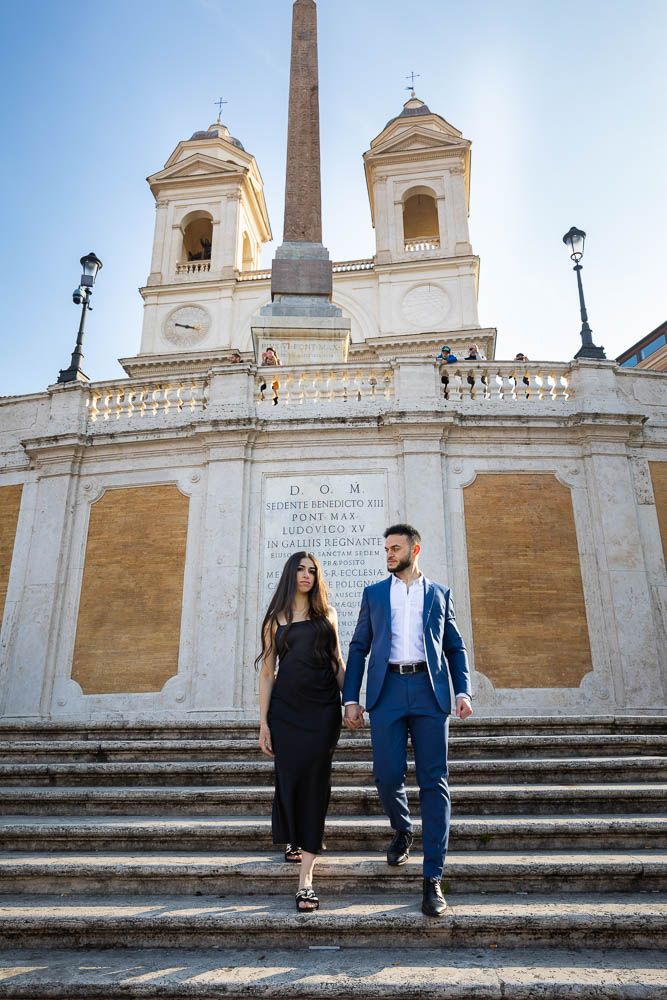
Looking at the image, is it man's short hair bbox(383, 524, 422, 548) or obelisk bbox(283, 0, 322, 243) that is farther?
obelisk bbox(283, 0, 322, 243)

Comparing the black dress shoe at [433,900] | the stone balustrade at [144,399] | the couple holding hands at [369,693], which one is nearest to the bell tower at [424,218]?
the stone balustrade at [144,399]

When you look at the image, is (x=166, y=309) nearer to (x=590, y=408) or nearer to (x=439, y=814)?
(x=590, y=408)

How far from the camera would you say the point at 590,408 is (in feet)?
36.6

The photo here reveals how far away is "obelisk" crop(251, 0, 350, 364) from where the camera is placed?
14.1m

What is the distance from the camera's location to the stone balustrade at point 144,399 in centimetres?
1183

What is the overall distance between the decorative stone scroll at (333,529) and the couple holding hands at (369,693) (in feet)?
19.6

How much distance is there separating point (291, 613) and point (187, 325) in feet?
89.8

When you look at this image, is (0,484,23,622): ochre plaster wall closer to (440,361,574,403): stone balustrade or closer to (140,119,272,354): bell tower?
(440,361,574,403): stone balustrade

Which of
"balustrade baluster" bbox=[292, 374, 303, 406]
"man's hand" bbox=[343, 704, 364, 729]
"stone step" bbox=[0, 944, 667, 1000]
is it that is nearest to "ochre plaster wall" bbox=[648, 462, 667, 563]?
"balustrade baluster" bbox=[292, 374, 303, 406]

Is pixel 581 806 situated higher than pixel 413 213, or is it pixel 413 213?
pixel 413 213

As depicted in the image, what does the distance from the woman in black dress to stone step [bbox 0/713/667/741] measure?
9.17ft

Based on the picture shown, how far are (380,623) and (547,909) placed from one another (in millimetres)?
1645

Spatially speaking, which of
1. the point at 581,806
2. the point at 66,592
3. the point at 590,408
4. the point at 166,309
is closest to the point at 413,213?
the point at 166,309

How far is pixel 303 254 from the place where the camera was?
50.3 feet
